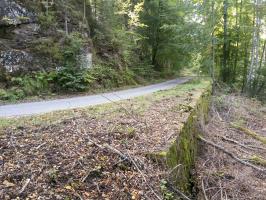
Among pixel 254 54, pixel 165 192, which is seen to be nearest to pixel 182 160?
pixel 165 192

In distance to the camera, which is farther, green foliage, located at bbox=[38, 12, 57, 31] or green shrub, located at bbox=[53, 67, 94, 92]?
green foliage, located at bbox=[38, 12, 57, 31]

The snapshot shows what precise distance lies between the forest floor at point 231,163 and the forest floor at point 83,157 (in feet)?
4.44

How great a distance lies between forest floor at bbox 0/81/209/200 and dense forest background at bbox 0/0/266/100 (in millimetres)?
6666

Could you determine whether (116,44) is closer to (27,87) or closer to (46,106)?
(27,87)

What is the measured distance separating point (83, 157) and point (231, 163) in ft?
15.2

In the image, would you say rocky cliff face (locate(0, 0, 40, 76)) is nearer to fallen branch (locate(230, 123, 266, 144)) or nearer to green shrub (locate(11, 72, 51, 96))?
green shrub (locate(11, 72, 51, 96))

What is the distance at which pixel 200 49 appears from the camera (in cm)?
2180

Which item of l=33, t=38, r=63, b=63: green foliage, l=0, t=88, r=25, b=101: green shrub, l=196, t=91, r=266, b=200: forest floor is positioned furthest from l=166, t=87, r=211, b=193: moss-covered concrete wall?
l=33, t=38, r=63, b=63: green foliage

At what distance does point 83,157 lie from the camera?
504 centimetres

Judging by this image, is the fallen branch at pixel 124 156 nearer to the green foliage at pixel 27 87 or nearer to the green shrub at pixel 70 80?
the green foliage at pixel 27 87

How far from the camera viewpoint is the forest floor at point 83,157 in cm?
425

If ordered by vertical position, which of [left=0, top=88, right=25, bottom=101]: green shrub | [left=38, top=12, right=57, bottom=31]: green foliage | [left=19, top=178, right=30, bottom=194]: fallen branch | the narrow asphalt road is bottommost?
[left=19, top=178, right=30, bottom=194]: fallen branch

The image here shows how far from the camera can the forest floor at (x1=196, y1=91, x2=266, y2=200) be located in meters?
6.60

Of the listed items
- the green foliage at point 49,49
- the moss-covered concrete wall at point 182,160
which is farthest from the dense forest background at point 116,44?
the moss-covered concrete wall at point 182,160
